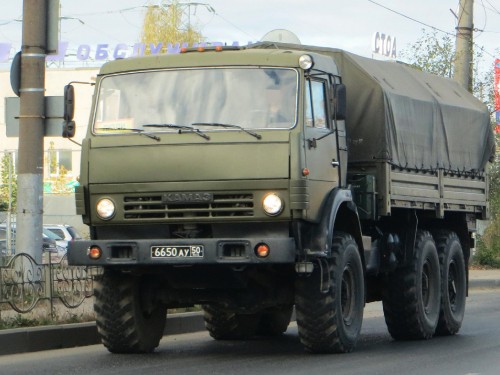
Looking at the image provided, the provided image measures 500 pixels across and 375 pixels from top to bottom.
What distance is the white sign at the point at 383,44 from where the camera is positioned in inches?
3044

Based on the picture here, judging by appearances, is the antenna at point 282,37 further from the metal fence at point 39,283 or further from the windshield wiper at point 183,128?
the windshield wiper at point 183,128

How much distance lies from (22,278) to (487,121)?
662 centimetres

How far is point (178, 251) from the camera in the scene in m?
11.1

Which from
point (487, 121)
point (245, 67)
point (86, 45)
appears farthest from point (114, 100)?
point (86, 45)

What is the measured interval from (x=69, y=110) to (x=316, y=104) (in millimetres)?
2336

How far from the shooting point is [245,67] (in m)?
11.7

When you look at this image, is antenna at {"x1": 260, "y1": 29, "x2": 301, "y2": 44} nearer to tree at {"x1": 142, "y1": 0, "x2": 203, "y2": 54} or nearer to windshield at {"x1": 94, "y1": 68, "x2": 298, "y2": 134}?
windshield at {"x1": 94, "y1": 68, "x2": 298, "y2": 134}

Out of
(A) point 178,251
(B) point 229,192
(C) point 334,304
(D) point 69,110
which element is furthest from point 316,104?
(D) point 69,110

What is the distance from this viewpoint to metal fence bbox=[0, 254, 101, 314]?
13.4m

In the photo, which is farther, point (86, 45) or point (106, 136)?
point (86, 45)

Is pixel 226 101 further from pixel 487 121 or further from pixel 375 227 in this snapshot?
pixel 487 121

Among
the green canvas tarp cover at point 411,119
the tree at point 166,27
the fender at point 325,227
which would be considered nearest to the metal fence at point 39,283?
the fender at point 325,227

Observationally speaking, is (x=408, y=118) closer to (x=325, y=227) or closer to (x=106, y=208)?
(x=325, y=227)

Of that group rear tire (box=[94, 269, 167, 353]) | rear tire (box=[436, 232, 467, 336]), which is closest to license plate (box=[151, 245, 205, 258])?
rear tire (box=[94, 269, 167, 353])
